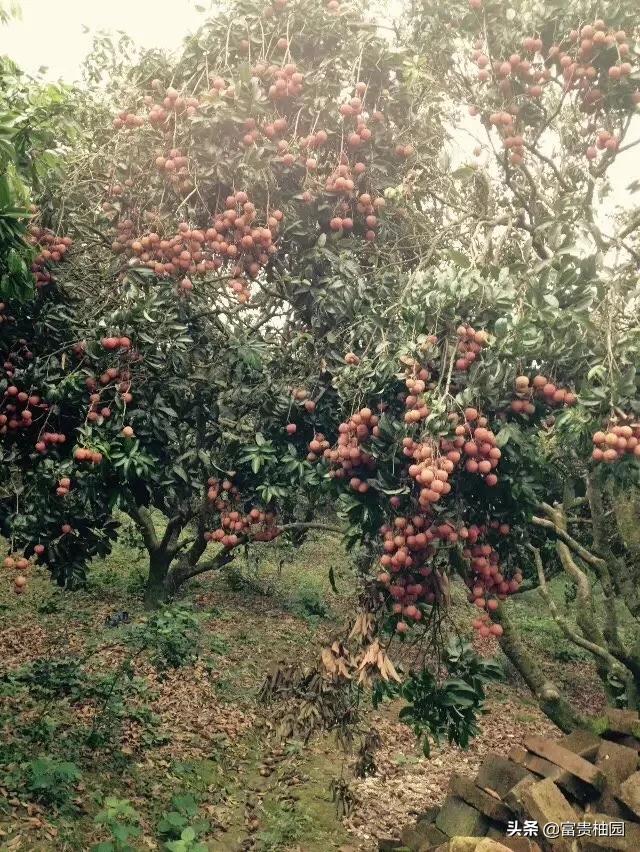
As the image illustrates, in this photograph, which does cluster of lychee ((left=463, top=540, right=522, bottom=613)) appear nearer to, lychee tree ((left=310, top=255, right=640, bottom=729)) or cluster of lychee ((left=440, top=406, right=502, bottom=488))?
lychee tree ((left=310, top=255, right=640, bottom=729))

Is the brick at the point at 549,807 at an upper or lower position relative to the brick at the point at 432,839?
upper

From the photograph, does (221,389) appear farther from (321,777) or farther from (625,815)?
(321,777)

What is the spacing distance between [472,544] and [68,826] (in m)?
4.15

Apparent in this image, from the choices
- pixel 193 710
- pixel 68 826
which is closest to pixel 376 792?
pixel 193 710

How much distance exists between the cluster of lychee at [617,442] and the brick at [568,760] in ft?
7.44

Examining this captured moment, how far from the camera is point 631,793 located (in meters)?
4.46

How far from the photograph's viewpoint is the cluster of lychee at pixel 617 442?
3.79 m

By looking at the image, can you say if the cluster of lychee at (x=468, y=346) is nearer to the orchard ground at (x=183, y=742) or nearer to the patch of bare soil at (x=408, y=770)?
the orchard ground at (x=183, y=742)

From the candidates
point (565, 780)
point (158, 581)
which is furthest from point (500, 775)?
point (158, 581)

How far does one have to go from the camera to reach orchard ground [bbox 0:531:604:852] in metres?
6.30

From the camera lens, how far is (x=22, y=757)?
A: 21.6ft

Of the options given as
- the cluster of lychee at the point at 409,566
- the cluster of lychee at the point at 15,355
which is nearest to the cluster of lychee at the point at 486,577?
the cluster of lychee at the point at 409,566

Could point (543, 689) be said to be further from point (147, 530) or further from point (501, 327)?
point (147, 530)

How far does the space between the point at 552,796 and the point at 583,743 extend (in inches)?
21.1
